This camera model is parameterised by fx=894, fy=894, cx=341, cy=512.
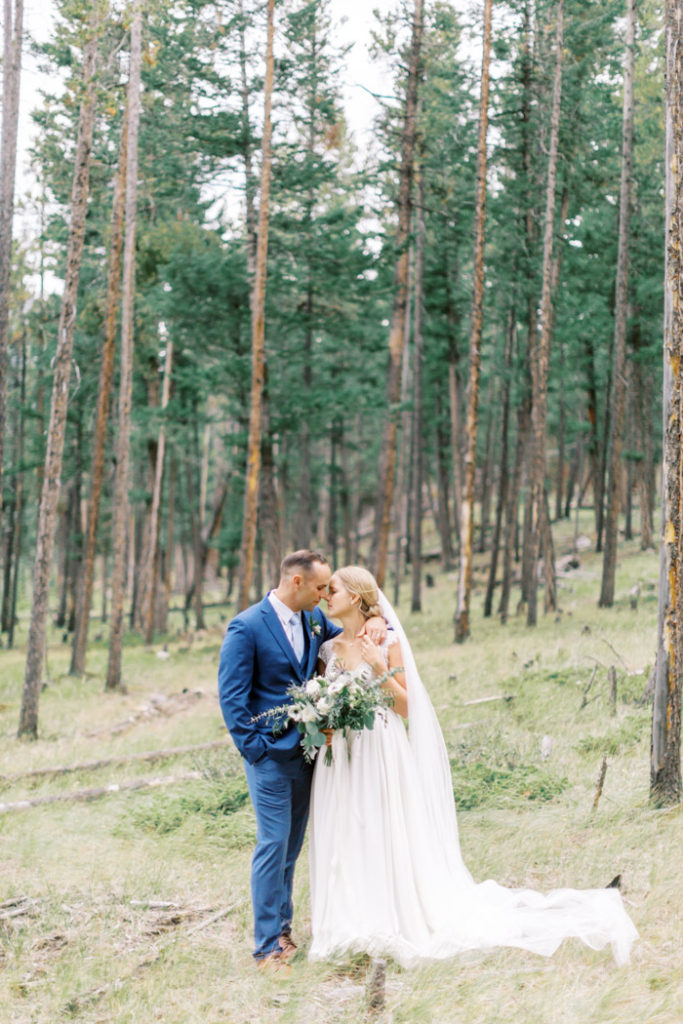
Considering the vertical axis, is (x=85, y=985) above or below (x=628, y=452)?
below

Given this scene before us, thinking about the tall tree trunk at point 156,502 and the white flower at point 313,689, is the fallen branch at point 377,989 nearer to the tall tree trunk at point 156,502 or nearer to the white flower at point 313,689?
the white flower at point 313,689

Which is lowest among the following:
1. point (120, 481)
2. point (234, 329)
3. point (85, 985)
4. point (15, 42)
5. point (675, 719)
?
point (85, 985)

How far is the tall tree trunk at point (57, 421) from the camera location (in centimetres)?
1290

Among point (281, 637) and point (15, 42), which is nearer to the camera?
point (281, 637)

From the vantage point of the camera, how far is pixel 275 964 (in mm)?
5164

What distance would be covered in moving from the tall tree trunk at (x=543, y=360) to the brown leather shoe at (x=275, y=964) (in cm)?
1474

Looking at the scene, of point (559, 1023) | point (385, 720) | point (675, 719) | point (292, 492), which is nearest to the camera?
point (559, 1023)

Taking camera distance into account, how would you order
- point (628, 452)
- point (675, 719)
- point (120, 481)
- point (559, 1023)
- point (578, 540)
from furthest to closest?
point (578, 540) → point (628, 452) → point (120, 481) → point (675, 719) → point (559, 1023)

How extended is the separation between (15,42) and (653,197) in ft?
56.1

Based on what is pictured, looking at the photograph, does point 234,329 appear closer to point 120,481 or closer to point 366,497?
point 120,481

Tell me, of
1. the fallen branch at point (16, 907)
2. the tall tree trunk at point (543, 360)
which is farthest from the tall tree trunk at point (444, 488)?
the fallen branch at point (16, 907)

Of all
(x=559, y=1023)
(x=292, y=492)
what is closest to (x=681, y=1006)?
(x=559, y=1023)

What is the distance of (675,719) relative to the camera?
7.45 meters

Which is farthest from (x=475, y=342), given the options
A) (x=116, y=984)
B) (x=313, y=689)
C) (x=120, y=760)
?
(x=116, y=984)
